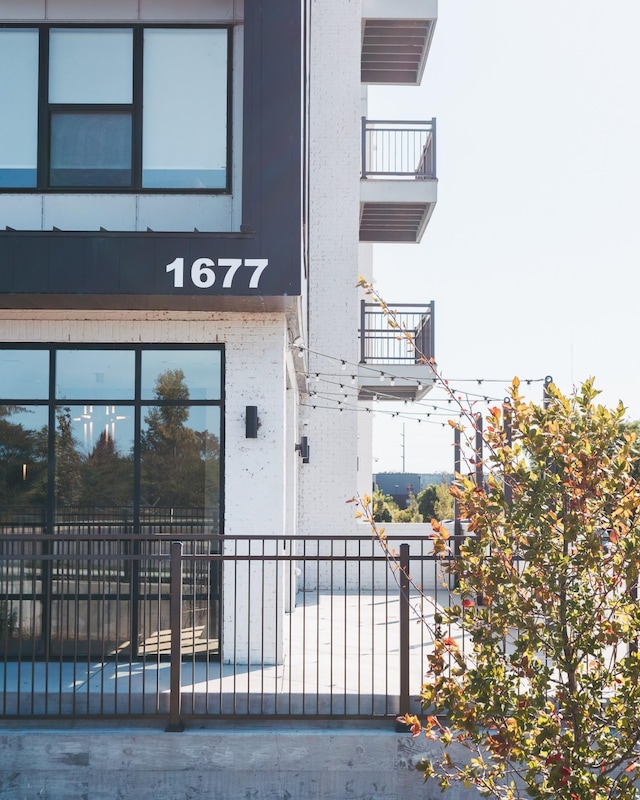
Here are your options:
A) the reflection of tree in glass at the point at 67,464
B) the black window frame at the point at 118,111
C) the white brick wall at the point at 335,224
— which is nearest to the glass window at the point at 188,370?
the reflection of tree in glass at the point at 67,464

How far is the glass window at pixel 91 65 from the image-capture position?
368 inches

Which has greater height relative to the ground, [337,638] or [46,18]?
[46,18]

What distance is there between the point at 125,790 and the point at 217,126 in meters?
5.94

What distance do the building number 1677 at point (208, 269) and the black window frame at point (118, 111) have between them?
3.89 feet

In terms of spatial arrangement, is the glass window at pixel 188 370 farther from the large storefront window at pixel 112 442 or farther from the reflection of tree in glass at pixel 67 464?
the reflection of tree in glass at pixel 67 464

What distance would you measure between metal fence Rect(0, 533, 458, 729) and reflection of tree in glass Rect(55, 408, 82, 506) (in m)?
0.47

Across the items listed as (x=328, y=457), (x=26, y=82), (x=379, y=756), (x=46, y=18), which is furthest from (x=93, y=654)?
(x=328, y=457)

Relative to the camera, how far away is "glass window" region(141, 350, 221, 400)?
9.52 m

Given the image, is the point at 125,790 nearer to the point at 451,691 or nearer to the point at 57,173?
the point at 451,691

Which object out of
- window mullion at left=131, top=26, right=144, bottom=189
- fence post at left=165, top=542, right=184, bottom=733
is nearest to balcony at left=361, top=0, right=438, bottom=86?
window mullion at left=131, top=26, right=144, bottom=189

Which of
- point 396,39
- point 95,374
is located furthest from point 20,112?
point 396,39

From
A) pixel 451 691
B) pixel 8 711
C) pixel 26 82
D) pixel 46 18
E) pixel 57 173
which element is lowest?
pixel 8 711

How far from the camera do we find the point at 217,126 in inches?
367

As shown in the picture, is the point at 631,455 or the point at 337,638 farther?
the point at 337,638
